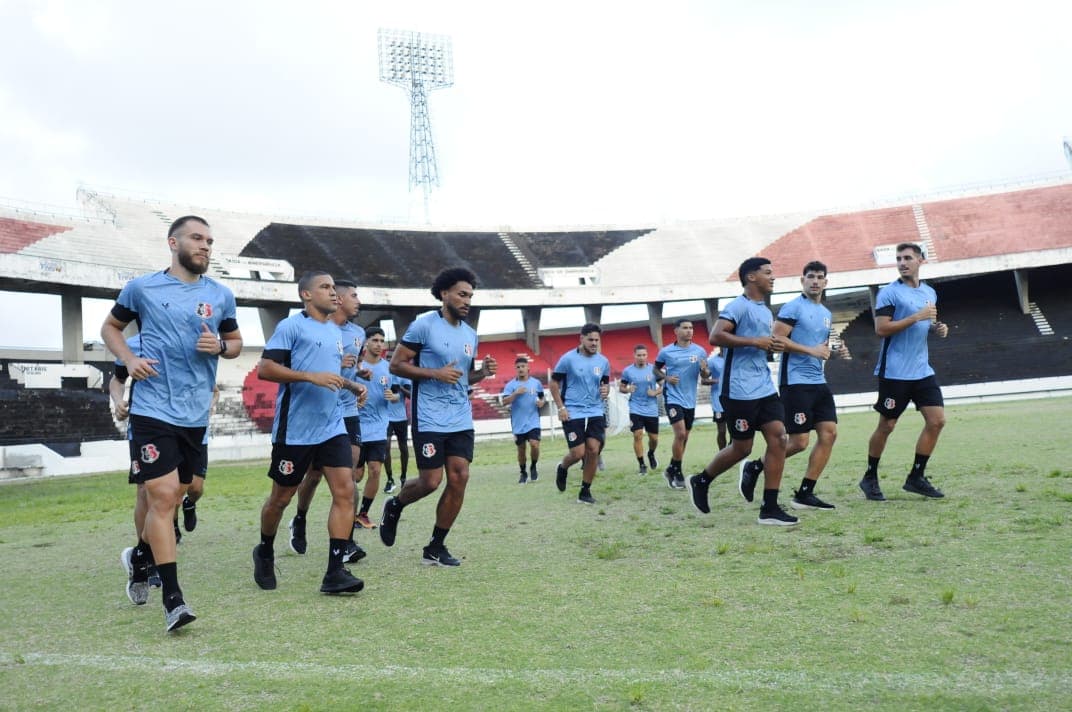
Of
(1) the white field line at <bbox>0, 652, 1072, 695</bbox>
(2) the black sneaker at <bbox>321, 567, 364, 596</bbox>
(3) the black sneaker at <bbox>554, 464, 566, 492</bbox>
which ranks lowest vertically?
(3) the black sneaker at <bbox>554, 464, 566, 492</bbox>

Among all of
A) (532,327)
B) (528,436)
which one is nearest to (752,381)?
(528,436)

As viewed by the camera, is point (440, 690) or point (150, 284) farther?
point (150, 284)

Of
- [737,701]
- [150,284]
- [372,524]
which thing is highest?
[150,284]

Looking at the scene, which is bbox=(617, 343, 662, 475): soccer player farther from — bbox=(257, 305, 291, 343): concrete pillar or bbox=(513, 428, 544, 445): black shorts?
bbox=(257, 305, 291, 343): concrete pillar

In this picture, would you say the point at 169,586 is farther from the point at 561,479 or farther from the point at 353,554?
the point at 561,479

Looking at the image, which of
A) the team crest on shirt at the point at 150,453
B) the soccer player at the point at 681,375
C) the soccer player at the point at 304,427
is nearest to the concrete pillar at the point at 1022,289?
the soccer player at the point at 681,375

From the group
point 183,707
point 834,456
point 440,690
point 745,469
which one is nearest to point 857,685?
point 440,690

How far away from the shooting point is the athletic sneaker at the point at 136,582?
5484mm

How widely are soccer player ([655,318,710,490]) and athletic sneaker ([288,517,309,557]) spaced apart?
5.92m

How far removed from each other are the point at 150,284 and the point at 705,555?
428 cm

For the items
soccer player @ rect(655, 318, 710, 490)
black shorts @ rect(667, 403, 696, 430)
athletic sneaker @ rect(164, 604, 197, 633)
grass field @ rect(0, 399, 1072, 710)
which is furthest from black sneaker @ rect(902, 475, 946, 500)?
athletic sneaker @ rect(164, 604, 197, 633)

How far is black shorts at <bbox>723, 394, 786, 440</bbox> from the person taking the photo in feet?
24.1

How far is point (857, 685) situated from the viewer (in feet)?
10.3

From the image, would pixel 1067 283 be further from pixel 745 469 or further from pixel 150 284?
pixel 150 284
